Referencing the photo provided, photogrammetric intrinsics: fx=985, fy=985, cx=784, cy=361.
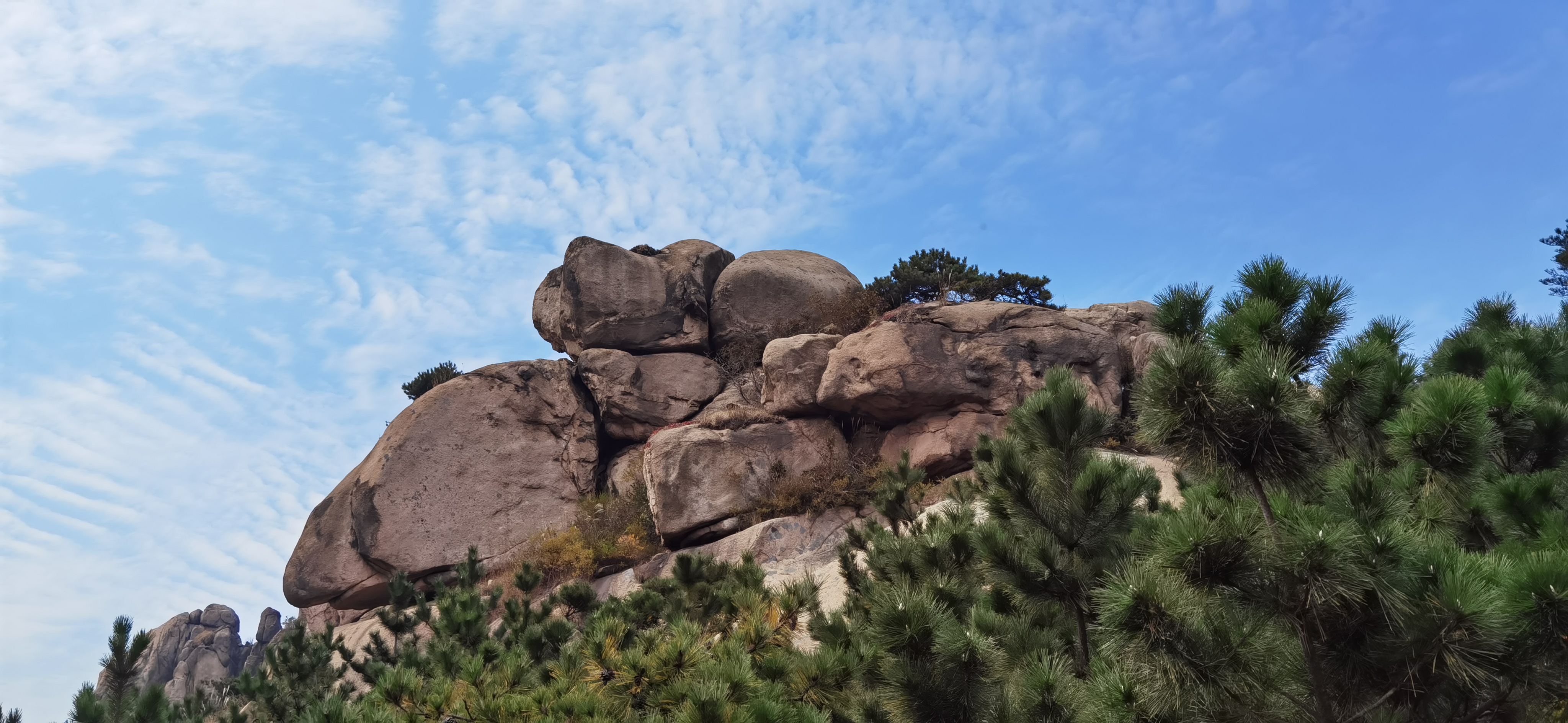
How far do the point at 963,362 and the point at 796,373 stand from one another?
391 cm

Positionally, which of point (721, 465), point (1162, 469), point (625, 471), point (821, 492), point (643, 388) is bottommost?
point (1162, 469)

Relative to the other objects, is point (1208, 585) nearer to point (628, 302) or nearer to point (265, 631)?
point (628, 302)

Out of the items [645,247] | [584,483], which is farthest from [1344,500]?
[645,247]

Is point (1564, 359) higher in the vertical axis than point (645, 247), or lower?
lower

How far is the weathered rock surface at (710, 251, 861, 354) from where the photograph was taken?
27672 mm

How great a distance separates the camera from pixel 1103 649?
483 cm

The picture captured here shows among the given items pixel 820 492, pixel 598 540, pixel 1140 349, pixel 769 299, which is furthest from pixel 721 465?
pixel 1140 349

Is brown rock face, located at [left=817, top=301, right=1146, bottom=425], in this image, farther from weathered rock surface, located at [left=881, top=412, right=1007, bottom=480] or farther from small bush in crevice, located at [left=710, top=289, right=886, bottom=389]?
small bush in crevice, located at [left=710, top=289, right=886, bottom=389]

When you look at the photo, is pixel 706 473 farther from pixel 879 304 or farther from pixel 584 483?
pixel 879 304

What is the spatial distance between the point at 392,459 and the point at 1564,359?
23.8 m

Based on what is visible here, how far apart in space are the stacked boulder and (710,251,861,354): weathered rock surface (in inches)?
2.2

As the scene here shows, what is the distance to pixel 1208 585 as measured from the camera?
4.85 metres

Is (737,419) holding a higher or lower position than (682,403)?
lower

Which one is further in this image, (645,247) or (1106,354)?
(645,247)
